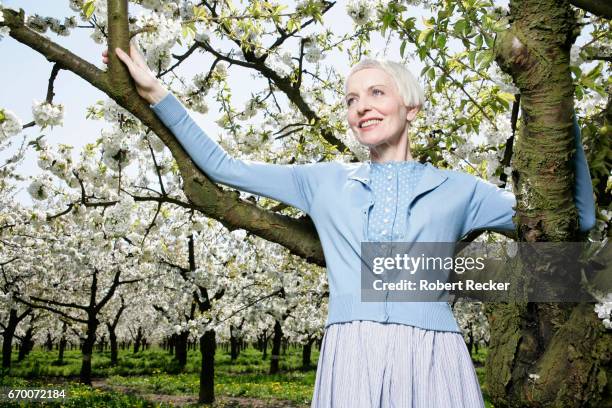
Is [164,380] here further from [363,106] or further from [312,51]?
[363,106]

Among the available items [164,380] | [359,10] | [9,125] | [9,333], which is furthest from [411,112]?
[9,333]

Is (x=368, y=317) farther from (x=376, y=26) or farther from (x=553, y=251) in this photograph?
(x=376, y=26)

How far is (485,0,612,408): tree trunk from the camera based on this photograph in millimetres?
1353

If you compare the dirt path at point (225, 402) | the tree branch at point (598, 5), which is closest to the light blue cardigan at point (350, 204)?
the tree branch at point (598, 5)

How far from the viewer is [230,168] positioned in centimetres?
179

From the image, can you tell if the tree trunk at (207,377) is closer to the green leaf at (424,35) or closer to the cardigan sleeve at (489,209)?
the green leaf at (424,35)

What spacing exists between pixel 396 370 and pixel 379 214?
464 millimetres

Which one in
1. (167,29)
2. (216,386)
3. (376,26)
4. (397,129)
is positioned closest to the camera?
(397,129)

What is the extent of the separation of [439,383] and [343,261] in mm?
436

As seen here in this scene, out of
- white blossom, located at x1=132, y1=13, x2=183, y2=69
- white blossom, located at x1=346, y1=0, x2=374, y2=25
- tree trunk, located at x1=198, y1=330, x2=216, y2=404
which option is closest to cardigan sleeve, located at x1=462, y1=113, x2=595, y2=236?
white blossom, located at x1=132, y1=13, x2=183, y2=69

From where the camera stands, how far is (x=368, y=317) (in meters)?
1.58

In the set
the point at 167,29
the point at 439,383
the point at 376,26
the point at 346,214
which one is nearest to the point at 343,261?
the point at 346,214

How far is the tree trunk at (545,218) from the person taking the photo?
1.35 metres

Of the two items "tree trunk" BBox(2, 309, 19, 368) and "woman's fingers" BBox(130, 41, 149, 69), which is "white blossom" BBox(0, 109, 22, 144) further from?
"tree trunk" BBox(2, 309, 19, 368)
